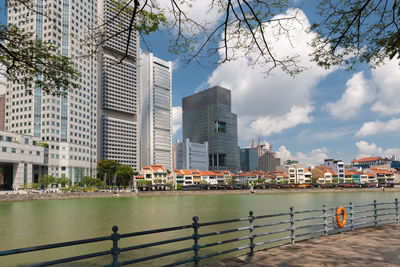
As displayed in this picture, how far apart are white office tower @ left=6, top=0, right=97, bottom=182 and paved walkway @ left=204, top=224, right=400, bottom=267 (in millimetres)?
101997

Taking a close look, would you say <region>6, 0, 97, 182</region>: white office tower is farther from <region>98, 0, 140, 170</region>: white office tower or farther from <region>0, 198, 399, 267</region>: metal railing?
<region>0, 198, 399, 267</region>: metal railing

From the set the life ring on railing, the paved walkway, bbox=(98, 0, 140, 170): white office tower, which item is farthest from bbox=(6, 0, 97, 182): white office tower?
the paved walkway

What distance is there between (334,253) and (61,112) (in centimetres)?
11417

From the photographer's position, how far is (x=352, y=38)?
8.21 meters

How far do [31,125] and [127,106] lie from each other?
7675 cm

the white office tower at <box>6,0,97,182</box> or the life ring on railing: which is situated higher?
the white office tower at <box>6,0,97,182</box>

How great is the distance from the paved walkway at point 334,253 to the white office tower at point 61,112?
102 metres

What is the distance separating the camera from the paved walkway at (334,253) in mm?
7473

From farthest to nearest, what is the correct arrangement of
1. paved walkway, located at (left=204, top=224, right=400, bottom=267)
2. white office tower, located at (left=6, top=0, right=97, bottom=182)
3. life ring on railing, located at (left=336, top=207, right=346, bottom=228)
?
1. white office tower, located at (left=6, top=0, right=97, bottom=182)
2. life ring on railing, located at (left=336, top=207, right=346, bottom=228)
3. paved walkway, located at (left=204, top=224, right=400, bottom=267)

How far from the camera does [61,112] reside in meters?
109

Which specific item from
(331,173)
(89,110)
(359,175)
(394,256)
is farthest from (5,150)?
(359,175)

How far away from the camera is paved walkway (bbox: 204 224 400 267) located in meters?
7.47

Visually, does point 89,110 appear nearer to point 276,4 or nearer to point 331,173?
point 331,173

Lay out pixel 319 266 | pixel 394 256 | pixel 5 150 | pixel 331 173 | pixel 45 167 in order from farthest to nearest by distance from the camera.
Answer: pixel 331 173 → pixel 45 167 → pixel 5 150 → pixel 394 256 → pixel 319 266
